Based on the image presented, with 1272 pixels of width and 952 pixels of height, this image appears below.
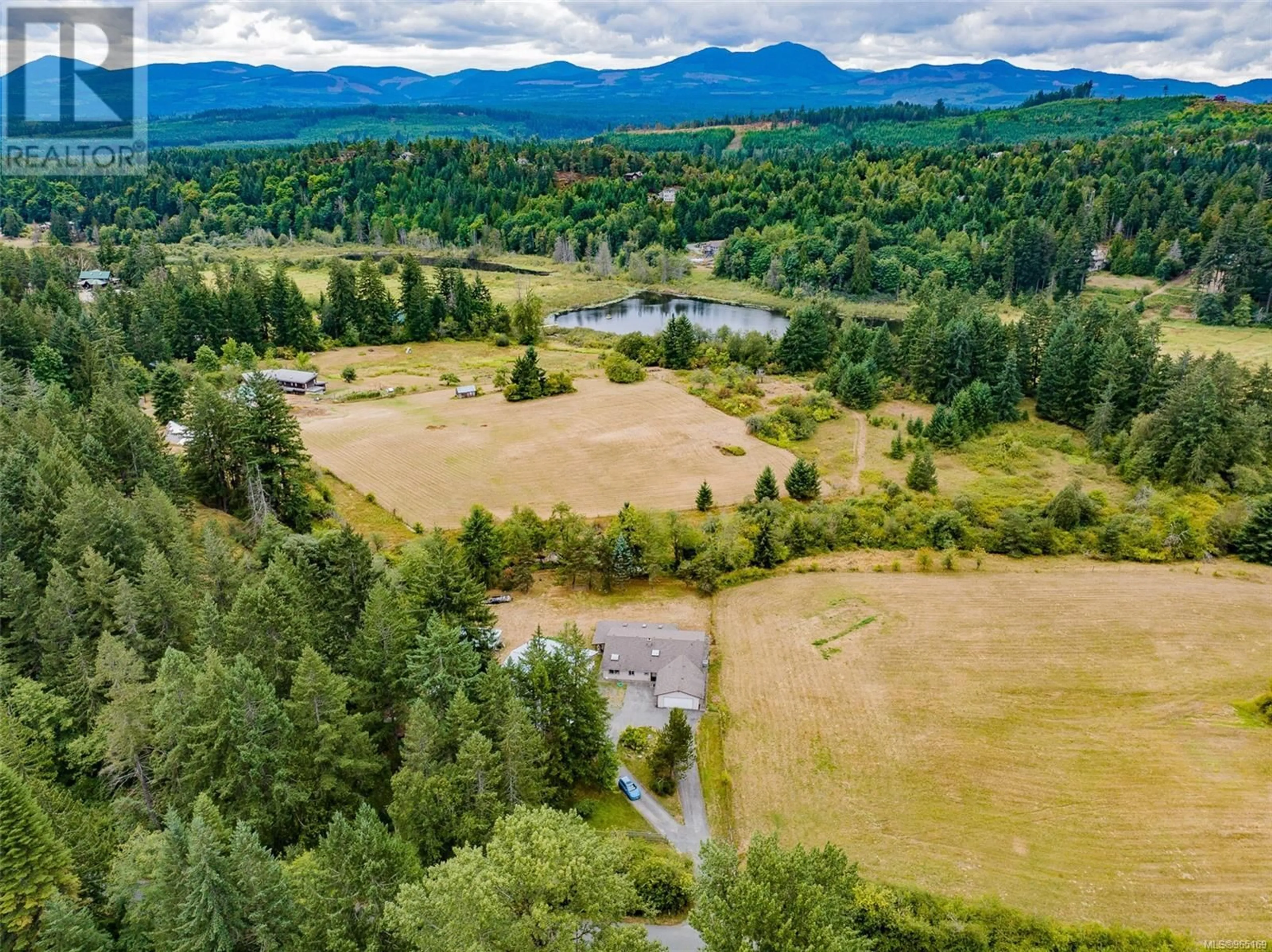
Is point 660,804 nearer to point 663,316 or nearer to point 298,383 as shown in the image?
point 298,383

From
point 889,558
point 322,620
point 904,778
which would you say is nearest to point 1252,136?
point 889,558

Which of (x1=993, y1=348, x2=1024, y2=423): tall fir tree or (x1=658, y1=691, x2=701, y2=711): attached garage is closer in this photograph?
(x1=658, y1=691, x2=701, y2=711): attached garage

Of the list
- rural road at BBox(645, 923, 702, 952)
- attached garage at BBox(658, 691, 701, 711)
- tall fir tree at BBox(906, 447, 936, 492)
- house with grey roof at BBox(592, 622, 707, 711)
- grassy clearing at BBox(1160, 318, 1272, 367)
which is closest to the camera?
rural road at BBox(645, 923, 702, 952)

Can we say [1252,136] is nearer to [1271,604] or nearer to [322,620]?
[1271,604]

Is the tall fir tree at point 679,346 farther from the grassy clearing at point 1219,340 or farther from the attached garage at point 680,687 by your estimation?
the attached garage at point 680,687

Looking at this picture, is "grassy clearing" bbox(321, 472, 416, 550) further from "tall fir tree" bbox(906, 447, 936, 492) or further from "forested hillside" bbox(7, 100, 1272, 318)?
"forested hillside" bbox(7, 100, 1272, 318)

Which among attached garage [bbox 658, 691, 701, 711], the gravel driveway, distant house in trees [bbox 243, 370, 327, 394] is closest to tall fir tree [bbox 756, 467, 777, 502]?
the gravel driveway
